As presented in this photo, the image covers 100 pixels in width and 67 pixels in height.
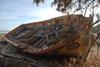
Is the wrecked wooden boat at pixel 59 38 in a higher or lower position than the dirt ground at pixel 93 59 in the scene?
higher

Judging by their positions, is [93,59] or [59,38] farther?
[93,59]

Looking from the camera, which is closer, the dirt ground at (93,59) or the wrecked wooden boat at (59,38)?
the wrecked wooden boat at (59,38)

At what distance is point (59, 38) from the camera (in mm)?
15375

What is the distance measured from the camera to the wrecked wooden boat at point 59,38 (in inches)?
557

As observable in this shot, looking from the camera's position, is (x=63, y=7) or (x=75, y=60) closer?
(x=63, y=7)

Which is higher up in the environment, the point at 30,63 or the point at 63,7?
the point at 63,7

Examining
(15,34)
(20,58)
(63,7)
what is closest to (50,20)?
(15,34)

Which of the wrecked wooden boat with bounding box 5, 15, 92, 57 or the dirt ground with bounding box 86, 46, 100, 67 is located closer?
the wrecked wooden boat with bounding box 5, 15, 92, 57

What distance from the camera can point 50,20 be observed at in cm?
1838

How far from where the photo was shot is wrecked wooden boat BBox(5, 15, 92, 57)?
1414 centimetres

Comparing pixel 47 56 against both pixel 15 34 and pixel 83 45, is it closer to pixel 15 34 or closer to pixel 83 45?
pixel 83 45

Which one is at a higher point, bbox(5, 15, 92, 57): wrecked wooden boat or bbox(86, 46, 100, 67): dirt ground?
bbox(5, 15, 92, 57): wrecked wooden boat

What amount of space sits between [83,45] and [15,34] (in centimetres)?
515

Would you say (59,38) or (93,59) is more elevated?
(59,38)
